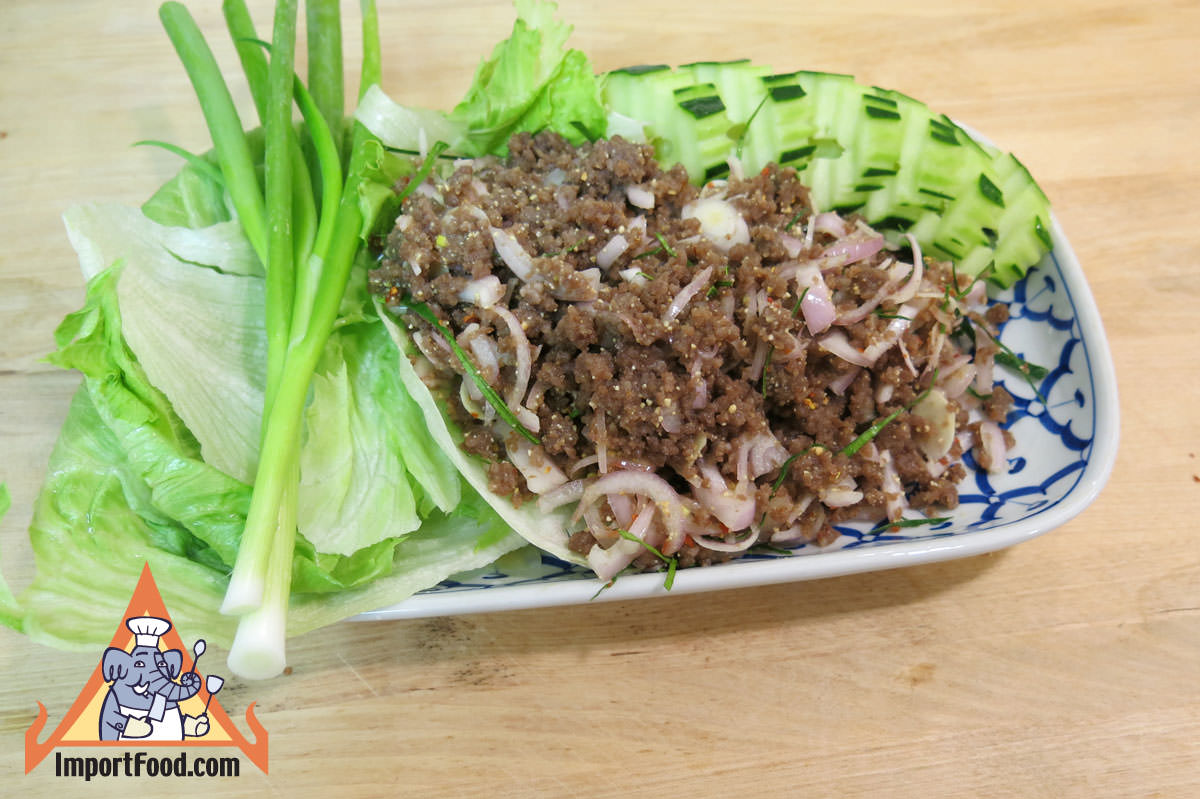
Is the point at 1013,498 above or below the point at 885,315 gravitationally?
below

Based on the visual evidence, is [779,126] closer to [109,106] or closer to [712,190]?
[712,190]

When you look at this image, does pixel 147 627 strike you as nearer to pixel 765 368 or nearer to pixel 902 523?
pixel 765 368

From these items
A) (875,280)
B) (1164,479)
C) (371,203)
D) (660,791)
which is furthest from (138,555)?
(1164,479)

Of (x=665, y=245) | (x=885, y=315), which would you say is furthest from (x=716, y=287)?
(x=885, y=315)

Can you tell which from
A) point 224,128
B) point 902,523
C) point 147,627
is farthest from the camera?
point 224,128

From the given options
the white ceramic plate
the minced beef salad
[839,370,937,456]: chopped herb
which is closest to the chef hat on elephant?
the white ceramic plate
